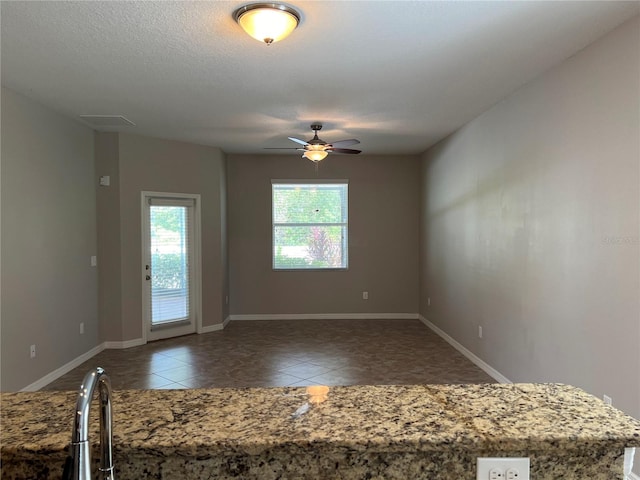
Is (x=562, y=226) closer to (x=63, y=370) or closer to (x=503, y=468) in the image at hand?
(x=503, y=468)

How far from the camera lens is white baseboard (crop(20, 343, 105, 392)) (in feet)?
13.5

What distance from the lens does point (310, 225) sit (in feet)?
24.4

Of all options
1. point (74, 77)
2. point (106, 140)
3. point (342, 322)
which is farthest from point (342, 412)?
point (342, 322)

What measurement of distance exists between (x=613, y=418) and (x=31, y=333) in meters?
4.63

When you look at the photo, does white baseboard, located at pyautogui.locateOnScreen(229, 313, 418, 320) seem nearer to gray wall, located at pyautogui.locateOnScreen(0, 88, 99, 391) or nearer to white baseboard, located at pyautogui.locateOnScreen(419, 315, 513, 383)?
white baseboard, located at pyautogui.locateOnScreen(419, 315, 513, 383)

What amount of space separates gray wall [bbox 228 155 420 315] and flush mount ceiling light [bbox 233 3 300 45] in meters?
4.75

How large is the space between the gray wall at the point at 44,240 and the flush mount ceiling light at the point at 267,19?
2650 mm

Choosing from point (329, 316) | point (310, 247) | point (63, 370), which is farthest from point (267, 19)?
point (329, 316)

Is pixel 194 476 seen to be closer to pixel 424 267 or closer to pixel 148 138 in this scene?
pixel 148 138

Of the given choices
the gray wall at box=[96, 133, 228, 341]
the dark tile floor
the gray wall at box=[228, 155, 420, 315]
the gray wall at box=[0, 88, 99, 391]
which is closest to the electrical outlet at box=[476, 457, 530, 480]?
the dark tile floor

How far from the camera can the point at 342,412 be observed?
109cm

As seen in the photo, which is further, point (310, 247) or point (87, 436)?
point (310, 247)

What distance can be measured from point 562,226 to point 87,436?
338 cm

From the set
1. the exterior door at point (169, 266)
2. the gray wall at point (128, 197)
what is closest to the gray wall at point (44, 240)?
the gray wall at point (128, 197)
